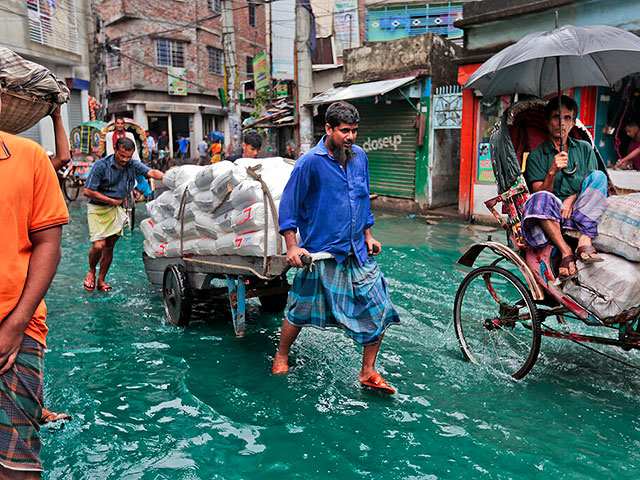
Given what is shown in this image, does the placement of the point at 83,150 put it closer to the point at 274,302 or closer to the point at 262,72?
the point at 262,72

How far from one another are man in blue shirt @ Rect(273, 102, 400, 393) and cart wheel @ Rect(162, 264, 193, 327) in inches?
63.5

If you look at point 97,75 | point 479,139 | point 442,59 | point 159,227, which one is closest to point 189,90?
point 97,75

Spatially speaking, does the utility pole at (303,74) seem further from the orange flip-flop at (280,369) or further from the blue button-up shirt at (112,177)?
Answer: the orange flip-flop at (280,369)

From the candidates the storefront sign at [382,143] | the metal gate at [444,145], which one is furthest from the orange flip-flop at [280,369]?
the storefront sign at [382,143]

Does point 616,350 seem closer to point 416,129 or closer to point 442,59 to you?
point 416,129

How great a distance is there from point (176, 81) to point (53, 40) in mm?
13239

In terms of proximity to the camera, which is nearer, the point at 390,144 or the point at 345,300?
the point at 345,300

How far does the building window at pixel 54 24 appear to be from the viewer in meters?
20.2

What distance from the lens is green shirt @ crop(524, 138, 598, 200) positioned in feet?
12.8

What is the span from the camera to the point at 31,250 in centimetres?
208

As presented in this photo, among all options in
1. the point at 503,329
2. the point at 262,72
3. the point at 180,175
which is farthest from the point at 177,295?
the point at 262,72

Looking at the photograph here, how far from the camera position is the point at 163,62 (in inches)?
1342

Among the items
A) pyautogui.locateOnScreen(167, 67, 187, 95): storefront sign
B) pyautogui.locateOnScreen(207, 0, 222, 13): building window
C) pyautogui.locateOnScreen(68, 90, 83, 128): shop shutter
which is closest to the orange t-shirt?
pyautogui.locateOnScreen(68, 90, 83, 128): shop shutter

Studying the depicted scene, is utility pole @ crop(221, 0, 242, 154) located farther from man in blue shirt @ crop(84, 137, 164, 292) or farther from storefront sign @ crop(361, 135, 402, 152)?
man in blue shirt @ crop(84, 137, 164, 292)
